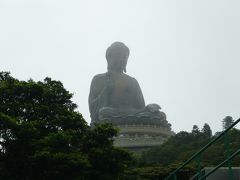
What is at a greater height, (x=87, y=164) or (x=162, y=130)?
(x=162, y=130)

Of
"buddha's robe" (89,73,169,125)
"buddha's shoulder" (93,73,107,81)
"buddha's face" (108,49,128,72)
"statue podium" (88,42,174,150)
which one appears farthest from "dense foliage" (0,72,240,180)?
"buddha's face" (108,49,128,72)

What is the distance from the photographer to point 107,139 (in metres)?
12.8

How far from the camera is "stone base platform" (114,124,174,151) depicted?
37.6 metres

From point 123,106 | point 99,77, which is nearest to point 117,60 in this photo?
point 99,77

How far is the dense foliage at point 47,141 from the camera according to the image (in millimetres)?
11688

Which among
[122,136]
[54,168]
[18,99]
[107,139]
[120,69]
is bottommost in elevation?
[54,168]

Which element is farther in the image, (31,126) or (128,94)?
(128,94)

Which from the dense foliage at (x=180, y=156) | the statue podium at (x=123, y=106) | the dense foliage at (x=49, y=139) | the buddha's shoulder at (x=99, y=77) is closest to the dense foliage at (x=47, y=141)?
the dense foliage at (x=49, y=139)

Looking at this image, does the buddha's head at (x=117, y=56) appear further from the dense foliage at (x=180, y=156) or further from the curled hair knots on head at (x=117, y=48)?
the dense foliage at (x=180, y=156)

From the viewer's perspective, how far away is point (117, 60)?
41.2 m

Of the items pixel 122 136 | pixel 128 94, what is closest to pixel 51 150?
pixel 122 136

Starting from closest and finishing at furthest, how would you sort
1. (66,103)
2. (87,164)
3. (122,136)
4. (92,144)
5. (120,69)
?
(87,164), (92,144), (66,103), (122,136), (120,69)

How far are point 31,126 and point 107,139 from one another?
1.90 m

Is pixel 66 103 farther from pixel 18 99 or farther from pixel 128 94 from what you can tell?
pixel 128 94
